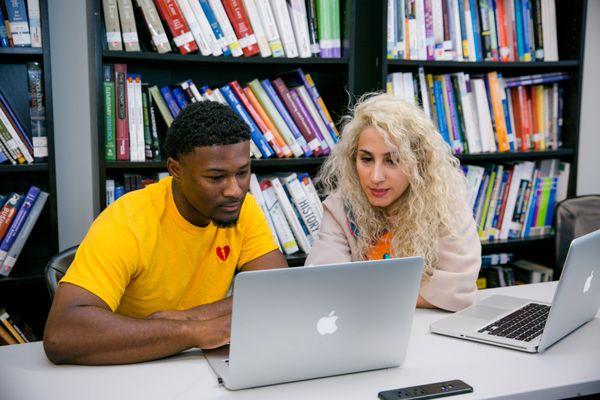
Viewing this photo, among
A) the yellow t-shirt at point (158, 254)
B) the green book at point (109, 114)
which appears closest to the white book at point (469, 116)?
the yellow t-shirt at point (158, 254)

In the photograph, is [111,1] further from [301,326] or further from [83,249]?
[301,326]

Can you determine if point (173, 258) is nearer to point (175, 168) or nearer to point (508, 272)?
point (175, 168)

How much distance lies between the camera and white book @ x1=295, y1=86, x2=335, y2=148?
249 cm

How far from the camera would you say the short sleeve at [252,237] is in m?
1.77

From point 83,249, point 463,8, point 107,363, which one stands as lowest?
point 107,363

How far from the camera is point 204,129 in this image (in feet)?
4.94

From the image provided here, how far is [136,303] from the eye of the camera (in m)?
1.61

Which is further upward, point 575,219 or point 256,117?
point 256,117

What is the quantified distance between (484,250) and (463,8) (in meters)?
1.04

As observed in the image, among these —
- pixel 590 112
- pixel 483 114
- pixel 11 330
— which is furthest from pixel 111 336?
pixel 590 112

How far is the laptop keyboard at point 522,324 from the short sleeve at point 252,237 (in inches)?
23.9

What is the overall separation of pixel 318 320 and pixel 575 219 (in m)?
1.82

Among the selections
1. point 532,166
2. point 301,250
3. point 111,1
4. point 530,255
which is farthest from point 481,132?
point 111,1

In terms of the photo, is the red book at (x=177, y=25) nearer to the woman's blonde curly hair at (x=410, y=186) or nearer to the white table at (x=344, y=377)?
the woman's blonde curly hair at (x=410, y=186)
